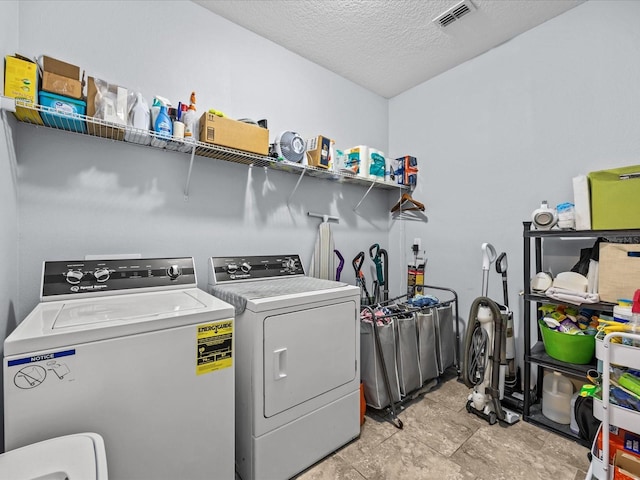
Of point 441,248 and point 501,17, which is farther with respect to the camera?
point 441,248

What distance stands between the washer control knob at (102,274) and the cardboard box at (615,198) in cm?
279

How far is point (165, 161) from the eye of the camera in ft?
6.39

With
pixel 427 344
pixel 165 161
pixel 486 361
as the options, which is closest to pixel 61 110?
pixel 165 161

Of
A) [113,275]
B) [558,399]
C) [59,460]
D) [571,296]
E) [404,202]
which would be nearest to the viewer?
[59,460]

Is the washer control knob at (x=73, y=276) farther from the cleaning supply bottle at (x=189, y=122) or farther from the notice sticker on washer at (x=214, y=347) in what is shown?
the cleaning supply bottle at (x=189, y=122)

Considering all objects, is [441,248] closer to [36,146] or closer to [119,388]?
[119,388]

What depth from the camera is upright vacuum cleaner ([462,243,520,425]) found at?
6.79 ft

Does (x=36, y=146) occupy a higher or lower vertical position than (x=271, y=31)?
lower

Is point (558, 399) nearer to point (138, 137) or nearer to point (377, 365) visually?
point (377, 365)

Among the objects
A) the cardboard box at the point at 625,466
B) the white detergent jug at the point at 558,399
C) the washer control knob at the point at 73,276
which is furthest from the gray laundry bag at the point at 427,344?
the washer control knob at the point at 73,276

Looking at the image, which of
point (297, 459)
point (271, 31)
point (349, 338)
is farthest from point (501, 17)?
point (297, 459)

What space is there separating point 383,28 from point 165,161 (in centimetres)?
191

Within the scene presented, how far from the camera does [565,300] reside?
6.18ft

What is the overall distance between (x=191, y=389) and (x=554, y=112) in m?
3.02
